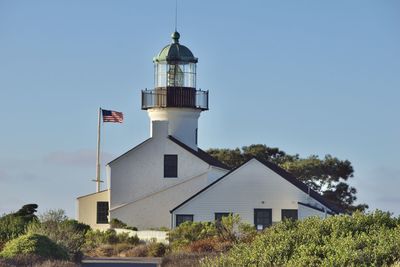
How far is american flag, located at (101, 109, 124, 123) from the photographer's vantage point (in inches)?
2497

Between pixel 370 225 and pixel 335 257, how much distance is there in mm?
3075

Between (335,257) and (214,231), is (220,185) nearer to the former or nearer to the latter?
(214,231)

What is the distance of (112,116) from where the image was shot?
209 feet

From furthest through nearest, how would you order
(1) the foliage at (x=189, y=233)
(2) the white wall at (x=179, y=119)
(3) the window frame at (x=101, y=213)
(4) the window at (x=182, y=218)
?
(2) the white wall at (x=179, y=119)
(3) the window frame at (x=101, y=213)
(4) the window at (x=182, y=218)
(1) the foliage at (x=189, y=233)

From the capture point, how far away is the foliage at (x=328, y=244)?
61.4 ft

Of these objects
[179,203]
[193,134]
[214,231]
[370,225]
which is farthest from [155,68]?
[370,225]

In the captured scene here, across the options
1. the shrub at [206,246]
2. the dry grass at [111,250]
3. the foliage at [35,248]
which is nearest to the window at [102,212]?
the dry grass at [111,250]

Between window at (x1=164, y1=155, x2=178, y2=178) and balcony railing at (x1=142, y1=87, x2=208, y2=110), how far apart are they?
10.0 feet

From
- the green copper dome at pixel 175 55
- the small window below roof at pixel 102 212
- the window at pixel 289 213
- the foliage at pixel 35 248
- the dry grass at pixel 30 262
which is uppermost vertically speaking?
the green copper dome at pixel 175 55

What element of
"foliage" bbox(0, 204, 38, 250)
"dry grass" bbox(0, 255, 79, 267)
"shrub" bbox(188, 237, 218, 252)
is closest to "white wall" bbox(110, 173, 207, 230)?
"foliage" bbox(0, 204, 38, 250)

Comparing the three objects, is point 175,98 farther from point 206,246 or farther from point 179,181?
point 206,246

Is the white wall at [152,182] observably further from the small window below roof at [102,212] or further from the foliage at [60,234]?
the foliage at [60,234]

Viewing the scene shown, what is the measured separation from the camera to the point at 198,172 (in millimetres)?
59844

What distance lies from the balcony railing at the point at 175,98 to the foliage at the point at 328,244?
129 feet
